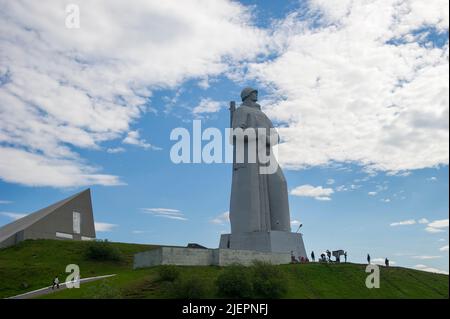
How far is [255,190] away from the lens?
80.0 ft

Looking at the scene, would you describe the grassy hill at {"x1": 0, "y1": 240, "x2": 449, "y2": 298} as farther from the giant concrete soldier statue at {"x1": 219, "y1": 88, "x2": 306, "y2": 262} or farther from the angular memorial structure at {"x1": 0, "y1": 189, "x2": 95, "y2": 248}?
the angular memorial structure at {"x1": 0, "y1": 189, "x2": 95, "y2": 248}

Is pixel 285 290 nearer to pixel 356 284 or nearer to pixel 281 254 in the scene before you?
pixel 356 284

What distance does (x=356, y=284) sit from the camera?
1938 cm

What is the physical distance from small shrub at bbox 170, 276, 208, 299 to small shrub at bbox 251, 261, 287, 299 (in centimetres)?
191

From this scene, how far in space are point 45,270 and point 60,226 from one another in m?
12.0

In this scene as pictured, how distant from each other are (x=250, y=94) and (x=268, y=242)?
858 cm

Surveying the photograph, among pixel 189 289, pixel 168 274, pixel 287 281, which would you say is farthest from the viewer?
pixel 287 281

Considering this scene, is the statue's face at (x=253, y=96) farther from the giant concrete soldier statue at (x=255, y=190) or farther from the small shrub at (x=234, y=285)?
the small shrub at (x=234, y=285)

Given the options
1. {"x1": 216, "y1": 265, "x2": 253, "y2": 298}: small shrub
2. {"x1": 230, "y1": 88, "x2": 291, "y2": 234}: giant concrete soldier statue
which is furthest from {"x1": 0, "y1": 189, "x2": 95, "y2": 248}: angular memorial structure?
{"x1": 216, "y1": 265, "x2": 253, "y2": 298}: small shrub

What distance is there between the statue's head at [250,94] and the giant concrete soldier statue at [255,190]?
76cm

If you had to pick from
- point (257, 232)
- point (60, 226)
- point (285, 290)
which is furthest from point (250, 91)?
point (60, 226)

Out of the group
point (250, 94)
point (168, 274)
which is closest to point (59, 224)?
point (250, 94)

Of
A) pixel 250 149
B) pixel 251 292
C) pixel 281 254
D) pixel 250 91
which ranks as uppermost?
pixel 250 91

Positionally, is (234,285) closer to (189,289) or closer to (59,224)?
(189,289)
